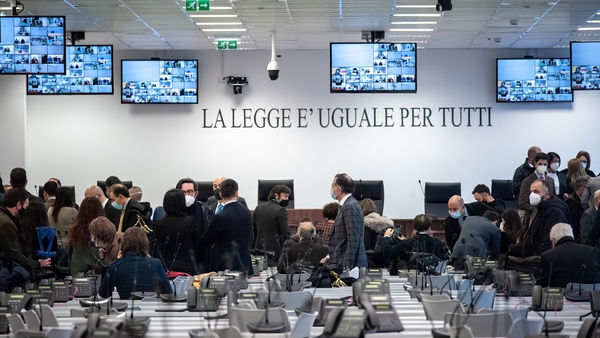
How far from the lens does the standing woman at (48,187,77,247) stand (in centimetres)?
830

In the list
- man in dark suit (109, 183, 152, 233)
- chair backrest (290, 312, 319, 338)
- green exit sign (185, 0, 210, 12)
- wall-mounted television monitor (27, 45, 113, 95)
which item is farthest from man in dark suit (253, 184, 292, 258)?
chair backrest (290, 312, 319, 338)

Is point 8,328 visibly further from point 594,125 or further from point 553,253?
point 594,125

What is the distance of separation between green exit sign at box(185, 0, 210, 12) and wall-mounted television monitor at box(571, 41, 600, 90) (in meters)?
4.87

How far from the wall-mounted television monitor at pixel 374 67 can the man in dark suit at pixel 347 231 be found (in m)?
4.40

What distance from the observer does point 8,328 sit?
4.56 m

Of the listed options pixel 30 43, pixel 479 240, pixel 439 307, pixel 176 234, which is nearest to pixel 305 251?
pixel 176 234

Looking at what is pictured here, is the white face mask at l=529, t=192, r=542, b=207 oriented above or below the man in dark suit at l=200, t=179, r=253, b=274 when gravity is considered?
above

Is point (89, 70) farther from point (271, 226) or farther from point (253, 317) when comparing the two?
point (253, 317)

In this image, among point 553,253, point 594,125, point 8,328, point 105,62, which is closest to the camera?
point 8,328

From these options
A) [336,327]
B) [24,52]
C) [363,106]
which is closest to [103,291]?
[336,327]

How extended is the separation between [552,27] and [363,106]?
3482 mm

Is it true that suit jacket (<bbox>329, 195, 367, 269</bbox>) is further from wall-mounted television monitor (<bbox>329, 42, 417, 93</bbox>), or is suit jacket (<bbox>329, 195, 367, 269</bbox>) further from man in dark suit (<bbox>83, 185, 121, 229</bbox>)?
wall-mounted television monitor (<bbox>329, 42, 417, 93</bbox>)

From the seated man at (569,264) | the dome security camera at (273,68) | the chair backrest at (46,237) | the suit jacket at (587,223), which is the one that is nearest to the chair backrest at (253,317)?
the seated man at (569,264)

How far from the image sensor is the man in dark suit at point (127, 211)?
7.62 m
